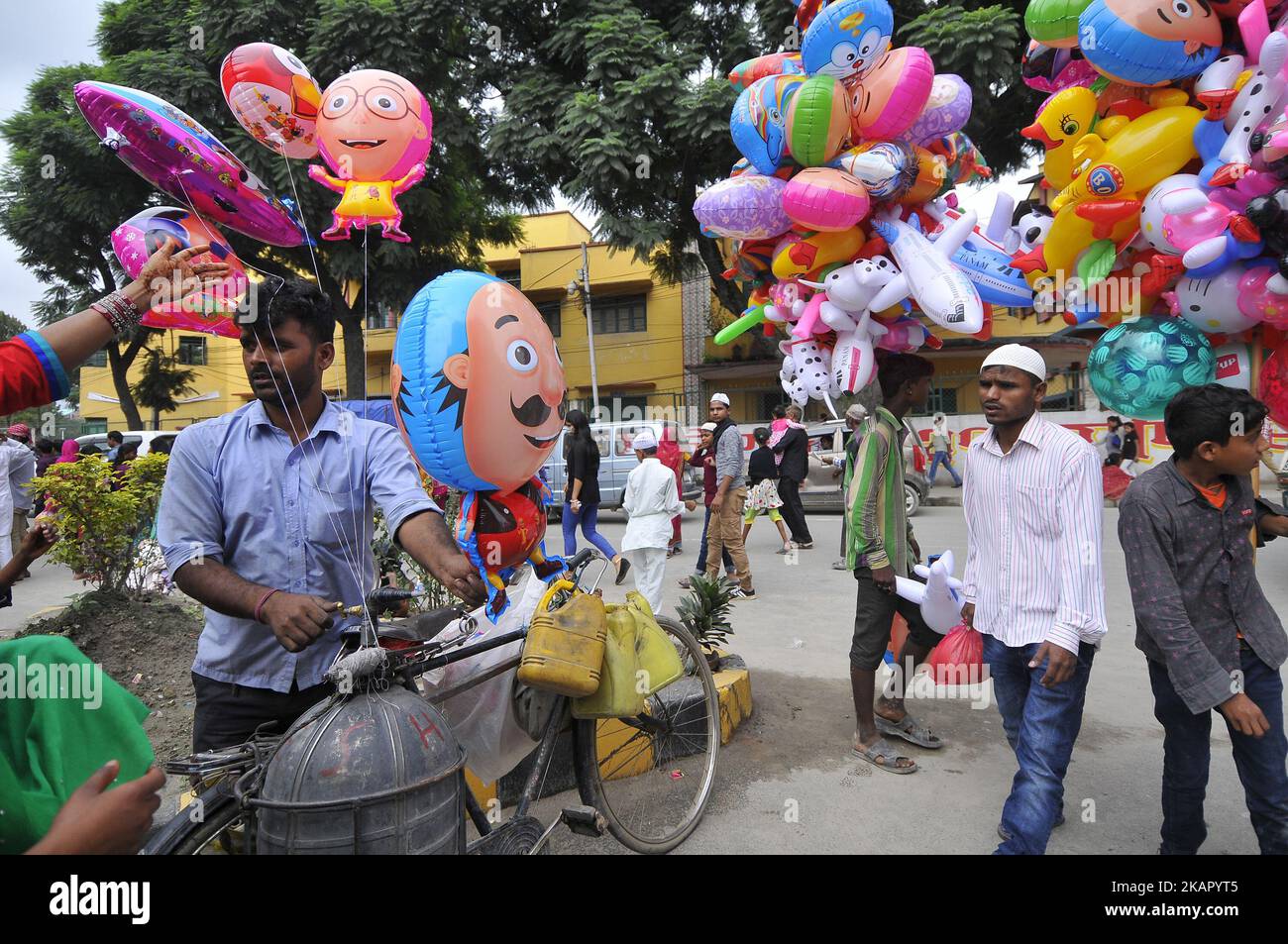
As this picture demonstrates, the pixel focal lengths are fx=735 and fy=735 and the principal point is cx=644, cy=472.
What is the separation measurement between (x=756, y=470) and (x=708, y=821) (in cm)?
609

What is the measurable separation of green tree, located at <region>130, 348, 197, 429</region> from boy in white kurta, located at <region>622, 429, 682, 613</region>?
18.4 metres

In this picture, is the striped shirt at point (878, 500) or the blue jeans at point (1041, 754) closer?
the blue jeans at point (1041, 754)

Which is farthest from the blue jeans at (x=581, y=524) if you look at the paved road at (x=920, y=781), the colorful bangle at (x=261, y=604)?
the colorful bangle at (x=261, y=604)

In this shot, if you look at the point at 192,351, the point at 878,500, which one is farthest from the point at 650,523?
the point at 192,351

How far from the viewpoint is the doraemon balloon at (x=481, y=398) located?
2.24 metres

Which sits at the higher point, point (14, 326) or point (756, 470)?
point (14, 326)

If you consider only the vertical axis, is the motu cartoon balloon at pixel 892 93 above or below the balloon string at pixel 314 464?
above

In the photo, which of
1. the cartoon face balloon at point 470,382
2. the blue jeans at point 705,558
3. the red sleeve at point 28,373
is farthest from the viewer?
the blue jeans at point 705,558

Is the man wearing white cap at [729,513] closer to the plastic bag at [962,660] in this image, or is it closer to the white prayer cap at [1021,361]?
the plastic bag at [962,660]

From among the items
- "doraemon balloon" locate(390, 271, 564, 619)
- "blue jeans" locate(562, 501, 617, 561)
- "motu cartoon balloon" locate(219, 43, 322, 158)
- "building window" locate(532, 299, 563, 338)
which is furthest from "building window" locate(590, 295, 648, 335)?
"doraemon balloon" locate(390, 271, 564, 619)

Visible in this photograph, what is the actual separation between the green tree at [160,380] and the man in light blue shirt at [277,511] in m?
21.0

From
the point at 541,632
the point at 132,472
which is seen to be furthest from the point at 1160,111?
the point at 132,472
